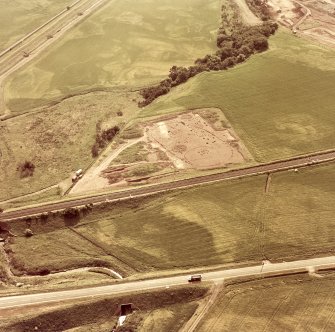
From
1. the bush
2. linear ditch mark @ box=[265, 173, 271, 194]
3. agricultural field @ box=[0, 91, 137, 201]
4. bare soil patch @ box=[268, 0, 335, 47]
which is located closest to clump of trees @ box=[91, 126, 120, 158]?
agricultural field @ box=[0, 91, 137, 201]

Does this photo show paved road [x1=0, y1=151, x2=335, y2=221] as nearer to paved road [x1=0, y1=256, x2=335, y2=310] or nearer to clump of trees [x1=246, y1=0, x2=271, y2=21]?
paved road [x1=0, y1=256, x2=335, y2=310]

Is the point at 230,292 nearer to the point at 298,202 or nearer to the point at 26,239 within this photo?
the point at 298,202

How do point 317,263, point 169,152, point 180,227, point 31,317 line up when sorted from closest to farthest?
point 31,317 < point 317,263 < point 180,227 < point 169,152

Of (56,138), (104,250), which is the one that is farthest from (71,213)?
(56,138)

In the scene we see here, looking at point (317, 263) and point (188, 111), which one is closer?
point (317, 263)

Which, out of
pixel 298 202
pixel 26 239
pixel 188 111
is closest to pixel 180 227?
pixel 298 202

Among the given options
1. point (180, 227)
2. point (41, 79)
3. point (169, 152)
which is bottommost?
point (180, 227)
